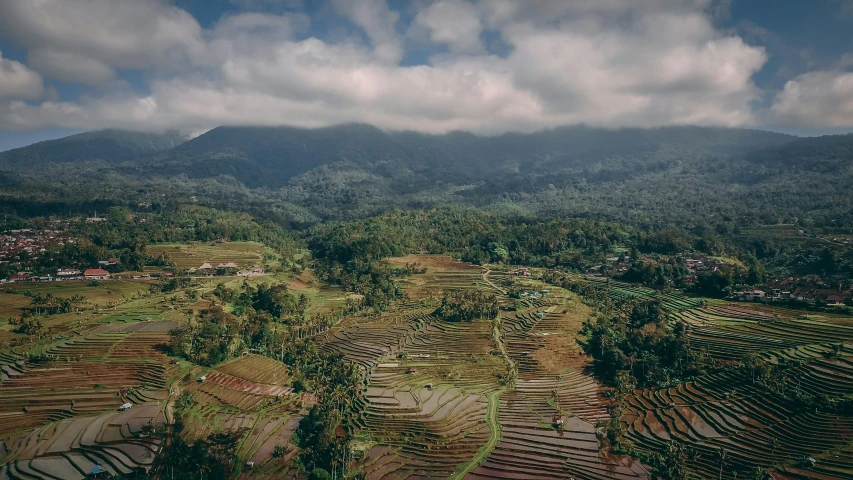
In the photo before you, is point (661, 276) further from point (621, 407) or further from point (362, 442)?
point (362, 442)

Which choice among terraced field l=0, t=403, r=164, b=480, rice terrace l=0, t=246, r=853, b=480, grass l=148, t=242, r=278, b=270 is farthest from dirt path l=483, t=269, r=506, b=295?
terraced field l=0, t=403, r=164, b=480

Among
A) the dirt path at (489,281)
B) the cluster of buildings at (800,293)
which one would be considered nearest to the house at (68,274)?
the dirt path at (489,281)

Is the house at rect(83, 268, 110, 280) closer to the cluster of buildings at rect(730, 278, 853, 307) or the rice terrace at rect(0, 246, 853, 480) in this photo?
the rice terrace at rect(0, 246, 853, 480)

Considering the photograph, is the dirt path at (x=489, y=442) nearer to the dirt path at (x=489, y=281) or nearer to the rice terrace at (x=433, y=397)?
the rice terrace at (x=433, y=397)

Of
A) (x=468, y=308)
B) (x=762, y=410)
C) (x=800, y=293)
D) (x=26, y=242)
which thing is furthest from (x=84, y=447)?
(x=26, y=242)

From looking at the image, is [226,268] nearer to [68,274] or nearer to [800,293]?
[68,274]

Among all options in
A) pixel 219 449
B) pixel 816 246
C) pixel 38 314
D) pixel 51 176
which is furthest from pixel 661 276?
pixel 51 176
